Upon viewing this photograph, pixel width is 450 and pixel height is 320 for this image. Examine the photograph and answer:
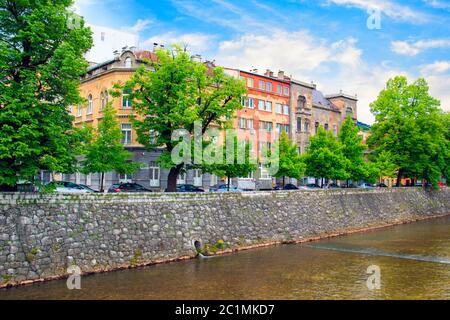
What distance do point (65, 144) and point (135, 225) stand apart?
622 centimetres

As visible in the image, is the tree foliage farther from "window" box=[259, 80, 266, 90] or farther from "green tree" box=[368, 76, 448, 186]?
"window" box=[259, 80, 266, 90]

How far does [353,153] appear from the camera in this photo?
49.8 metres

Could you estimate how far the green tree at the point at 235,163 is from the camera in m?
34.5

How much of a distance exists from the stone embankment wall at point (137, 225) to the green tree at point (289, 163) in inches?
201

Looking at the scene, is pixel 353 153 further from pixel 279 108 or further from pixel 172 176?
pixel 172 176

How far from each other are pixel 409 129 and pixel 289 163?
68.4 ft

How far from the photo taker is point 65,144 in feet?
73.7

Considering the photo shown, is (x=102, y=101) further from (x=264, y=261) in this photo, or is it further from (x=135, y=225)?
(x=264, y=261)

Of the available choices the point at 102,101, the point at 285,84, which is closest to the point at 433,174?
the point at 285,84

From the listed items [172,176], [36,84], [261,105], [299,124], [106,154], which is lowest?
[172,176]

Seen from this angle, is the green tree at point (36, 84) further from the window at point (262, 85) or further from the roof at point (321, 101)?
the roof at point (321, 101)

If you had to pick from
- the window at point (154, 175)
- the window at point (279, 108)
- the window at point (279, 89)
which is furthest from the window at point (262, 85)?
the window at point (154, 175)

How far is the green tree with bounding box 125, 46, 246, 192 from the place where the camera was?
32219 millimetres

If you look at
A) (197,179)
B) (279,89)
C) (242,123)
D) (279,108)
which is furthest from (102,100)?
(279,89)
